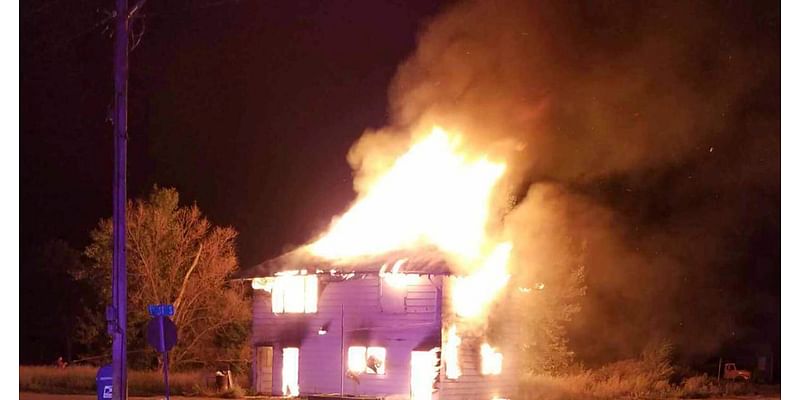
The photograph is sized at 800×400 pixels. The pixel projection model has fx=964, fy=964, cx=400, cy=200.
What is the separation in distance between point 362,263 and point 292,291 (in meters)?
2.75

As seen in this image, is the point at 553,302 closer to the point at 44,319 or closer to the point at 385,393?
the point at 385,393

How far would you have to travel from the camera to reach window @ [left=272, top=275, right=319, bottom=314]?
28.1 metres

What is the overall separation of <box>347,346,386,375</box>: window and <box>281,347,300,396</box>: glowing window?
1.91 metres

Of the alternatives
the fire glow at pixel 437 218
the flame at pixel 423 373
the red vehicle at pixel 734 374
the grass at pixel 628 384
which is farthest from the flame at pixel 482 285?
the red vehicle at pixel 734 374

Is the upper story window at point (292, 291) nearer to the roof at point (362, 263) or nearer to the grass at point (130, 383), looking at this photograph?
the roof at point (362, 263)

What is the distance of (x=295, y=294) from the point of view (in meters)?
28.6

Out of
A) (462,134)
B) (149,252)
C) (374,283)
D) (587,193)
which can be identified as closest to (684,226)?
(587,193)

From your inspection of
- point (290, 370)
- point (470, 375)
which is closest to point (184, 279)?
point (290, 370)

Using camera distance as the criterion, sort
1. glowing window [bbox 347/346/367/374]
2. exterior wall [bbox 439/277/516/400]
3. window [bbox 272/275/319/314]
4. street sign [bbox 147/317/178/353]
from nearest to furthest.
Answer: street sign [bbox 147/317/178/353]
exterior wall [bbox 439/277/516/400]
glowing window [bbox 347/346/367/374]
window [bbox 272/275/319/314]

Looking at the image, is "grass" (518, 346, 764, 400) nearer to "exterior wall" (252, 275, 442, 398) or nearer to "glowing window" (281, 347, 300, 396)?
"exterior wall" (252, 275, 442, 398)

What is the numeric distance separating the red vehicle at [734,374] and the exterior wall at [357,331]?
19448mm

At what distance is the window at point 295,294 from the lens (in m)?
28.1

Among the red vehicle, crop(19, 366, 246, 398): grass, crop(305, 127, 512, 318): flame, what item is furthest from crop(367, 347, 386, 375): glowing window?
the red vehicle

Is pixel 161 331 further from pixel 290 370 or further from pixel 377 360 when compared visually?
pixel 290 370
